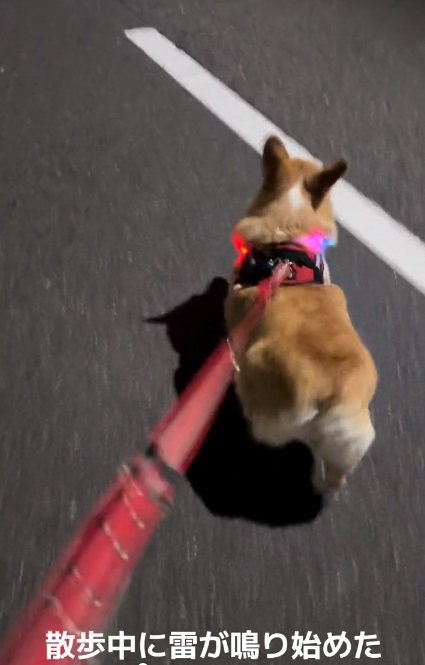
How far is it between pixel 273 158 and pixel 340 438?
2.06 feet

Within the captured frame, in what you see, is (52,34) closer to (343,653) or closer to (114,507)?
(343,653)

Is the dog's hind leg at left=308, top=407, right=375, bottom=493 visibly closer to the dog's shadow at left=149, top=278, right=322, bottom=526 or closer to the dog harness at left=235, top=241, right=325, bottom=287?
the dog's shadow at left=149, top=278, right=322, bottom=526

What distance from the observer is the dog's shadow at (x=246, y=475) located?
1428 millimetres

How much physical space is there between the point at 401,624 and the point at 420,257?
3.24ft

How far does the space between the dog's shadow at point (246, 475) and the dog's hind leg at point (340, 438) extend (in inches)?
4.2

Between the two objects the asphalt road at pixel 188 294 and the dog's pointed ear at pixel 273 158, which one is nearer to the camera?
the asphalt road at pixel 188 294

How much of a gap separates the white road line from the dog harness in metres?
0.50

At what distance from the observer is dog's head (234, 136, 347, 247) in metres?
1.52

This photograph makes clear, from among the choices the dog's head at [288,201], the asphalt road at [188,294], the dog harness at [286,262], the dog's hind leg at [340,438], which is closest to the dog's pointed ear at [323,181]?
the dog's head at [288,201]

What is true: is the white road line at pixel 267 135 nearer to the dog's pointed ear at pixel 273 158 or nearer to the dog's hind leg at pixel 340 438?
the dog's pointed ear at pixel 273 158

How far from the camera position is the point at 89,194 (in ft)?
6.82

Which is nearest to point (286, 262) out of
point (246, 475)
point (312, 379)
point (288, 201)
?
point (288, 201)

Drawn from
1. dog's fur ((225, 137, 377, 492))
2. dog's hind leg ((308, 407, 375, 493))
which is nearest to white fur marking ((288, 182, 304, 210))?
dog's fur ((225, 137, 377, 492))

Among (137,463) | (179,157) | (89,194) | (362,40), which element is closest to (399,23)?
(362,40)
